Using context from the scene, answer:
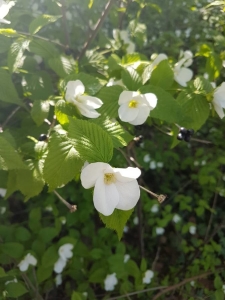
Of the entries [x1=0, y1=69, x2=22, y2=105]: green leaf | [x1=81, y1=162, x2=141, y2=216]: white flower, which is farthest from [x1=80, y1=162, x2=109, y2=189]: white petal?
[x1=0, y1=69, x2=22, y2=105]: green leaf

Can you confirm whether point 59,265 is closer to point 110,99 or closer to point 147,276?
point 147,276

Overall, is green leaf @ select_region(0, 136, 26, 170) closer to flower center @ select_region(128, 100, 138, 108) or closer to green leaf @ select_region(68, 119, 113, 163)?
green leaf @ select_region(68, 119, 113, 163)

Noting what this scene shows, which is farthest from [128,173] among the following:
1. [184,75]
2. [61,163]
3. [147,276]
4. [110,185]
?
[147,276]

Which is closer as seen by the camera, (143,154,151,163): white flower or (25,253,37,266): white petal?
(25,253,37,266): white petal

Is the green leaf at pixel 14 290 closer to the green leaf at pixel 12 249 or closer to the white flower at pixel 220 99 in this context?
the green leaf at pixel 12 249

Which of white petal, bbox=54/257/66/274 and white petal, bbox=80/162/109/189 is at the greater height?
white petal, bbox=80/162/109/189

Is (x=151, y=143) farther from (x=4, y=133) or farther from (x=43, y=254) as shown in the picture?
(x=4, y=133)
